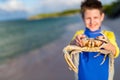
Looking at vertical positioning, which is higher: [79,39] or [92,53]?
[79,39]

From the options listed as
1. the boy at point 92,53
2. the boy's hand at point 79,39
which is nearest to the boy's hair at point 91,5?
the boy at point 92,53

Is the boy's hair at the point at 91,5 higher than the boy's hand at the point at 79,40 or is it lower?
higher

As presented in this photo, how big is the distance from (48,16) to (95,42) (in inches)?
4998

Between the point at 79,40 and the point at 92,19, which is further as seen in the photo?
the point at 92,19

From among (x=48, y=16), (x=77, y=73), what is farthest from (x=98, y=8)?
(x=48, y=16)

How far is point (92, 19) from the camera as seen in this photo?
11.2 ft

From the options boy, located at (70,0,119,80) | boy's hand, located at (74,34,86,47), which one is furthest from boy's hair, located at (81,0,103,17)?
boy's hand, located at (74,34,86,47)

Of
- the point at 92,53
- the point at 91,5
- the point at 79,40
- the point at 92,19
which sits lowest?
the point at 92,53

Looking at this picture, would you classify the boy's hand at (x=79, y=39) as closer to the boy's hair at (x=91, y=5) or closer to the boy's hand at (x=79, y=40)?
the boy's hand at (x=79, y=40)

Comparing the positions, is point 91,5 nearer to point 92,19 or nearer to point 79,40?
point 92,19

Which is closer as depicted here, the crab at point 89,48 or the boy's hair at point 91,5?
the crab at point 89,48

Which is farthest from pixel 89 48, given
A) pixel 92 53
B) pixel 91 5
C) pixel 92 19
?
pixel 91 5

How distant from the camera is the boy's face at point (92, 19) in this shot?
135 inches

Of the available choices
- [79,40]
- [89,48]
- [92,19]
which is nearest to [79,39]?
[79,40]
